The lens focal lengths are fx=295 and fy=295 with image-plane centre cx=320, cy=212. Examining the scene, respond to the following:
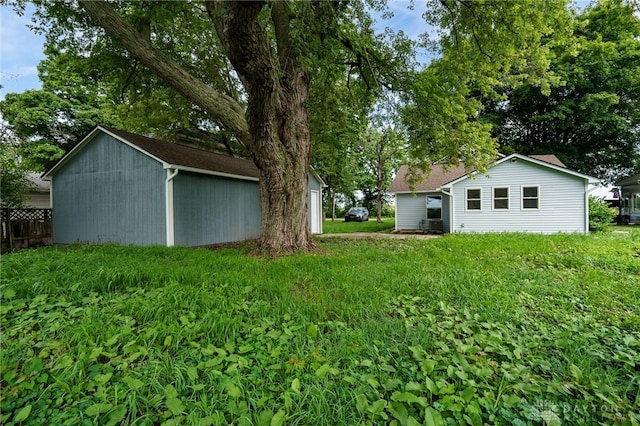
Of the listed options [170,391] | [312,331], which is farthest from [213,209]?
[170,391]

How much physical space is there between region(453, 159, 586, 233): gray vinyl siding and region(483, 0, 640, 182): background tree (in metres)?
8.64

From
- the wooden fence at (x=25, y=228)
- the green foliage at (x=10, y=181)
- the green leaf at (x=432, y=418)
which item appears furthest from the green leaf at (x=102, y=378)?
the green foliage at (x=10, y=181)

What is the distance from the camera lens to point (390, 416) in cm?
162

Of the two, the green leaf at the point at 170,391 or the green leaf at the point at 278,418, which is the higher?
the green leaf at the point at 170,391

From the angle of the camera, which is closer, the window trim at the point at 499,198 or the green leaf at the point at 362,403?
the green leaf at the point at 362,403

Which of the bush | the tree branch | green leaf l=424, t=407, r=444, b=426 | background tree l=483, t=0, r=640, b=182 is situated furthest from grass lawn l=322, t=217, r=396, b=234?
green leaf l=424, t=407, r=444, b=426

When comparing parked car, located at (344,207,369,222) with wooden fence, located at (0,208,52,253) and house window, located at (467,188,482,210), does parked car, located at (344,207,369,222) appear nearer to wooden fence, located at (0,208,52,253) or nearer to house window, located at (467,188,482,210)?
house window, located at (467,188,482,210)

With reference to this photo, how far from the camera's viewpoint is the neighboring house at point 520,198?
11.7 meters

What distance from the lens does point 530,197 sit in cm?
1221

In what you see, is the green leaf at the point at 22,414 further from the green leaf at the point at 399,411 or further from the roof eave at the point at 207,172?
Answer: the roof eave at the point at 207,172

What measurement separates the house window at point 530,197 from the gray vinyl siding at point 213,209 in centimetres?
1100

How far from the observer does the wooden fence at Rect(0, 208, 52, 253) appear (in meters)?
8.74

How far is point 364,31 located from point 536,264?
5.99 metres

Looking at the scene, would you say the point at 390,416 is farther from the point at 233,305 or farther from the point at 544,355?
the point at 233,305
